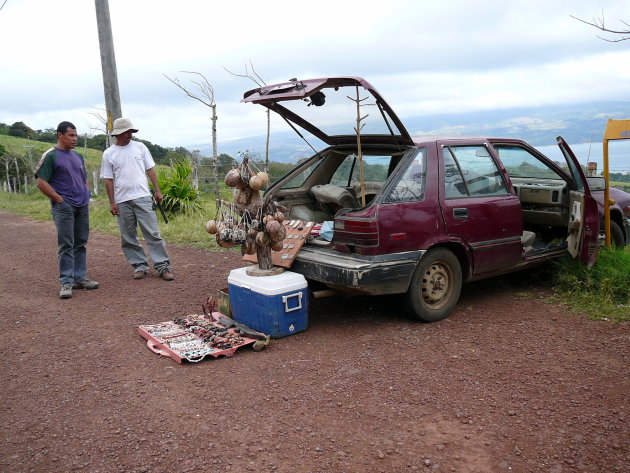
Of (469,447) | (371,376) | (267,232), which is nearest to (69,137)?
(267,232)

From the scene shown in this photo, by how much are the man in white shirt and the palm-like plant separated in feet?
15.9

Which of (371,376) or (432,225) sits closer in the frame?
(371,376)

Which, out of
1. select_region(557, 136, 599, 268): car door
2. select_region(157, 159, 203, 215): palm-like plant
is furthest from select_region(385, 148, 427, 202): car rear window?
select_region(157, 159, 203, 215): palm-like plant

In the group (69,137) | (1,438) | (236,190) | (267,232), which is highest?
(69,137)

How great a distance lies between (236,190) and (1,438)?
2448 millimetres

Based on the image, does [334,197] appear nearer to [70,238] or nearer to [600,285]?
[600,285]

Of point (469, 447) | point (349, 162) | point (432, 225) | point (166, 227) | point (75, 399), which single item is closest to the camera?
point (469, 447)

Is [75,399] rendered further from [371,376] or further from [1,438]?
[371,376]

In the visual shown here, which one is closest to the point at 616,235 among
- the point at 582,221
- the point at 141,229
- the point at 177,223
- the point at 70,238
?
the point at 582,221

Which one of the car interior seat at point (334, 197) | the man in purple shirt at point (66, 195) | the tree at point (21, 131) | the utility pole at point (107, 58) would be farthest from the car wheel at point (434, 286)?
the tree at point (21, 131)

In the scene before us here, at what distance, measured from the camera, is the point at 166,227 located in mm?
10211

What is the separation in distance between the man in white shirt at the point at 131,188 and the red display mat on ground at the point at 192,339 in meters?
1.72

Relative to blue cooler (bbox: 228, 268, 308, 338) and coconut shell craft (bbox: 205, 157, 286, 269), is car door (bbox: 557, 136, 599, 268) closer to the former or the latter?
blue cooler (bbox: 228, 268, 308, 338)

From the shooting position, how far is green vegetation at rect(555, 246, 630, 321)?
193 inches
